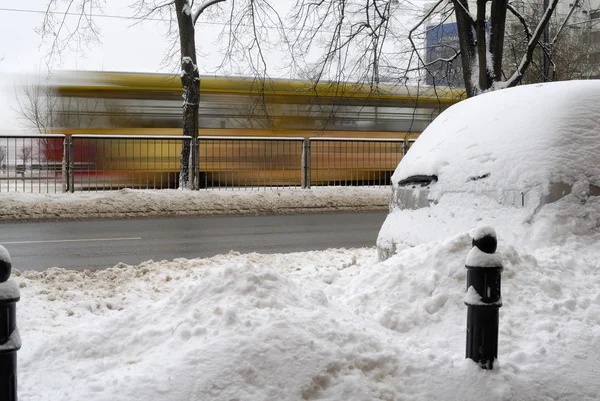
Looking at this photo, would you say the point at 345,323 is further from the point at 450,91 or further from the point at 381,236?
the point at 450,91

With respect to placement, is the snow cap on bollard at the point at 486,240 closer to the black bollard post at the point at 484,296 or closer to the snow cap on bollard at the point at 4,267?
the black bollard post at the point at 484,296

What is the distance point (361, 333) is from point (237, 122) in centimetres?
1672

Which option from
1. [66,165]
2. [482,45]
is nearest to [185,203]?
[66,165]

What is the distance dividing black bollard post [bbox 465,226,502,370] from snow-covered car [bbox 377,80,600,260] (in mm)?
1902

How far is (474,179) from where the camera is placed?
5.46 metres

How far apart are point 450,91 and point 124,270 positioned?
1703 centimetres

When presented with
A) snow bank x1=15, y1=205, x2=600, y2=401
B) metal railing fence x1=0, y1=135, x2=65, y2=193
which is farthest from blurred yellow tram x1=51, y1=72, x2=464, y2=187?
snow bank x1=15, y1=205, x2=600, y2=401

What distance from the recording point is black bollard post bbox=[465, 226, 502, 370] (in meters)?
3.43

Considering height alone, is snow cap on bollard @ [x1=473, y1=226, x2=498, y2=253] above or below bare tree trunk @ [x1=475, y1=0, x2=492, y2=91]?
below

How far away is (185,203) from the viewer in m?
15.0

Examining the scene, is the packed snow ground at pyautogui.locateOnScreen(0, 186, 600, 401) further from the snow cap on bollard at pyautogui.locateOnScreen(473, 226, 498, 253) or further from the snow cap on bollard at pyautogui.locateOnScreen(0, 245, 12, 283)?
the snow cap on bollard at pyautogui.locateOnScreen(0, 245, 12, 283)

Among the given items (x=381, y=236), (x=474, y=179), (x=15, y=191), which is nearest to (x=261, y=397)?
(x=474, y=179)

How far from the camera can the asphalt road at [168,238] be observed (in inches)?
343

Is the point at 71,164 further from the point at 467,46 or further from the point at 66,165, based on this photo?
the point at 467,46
